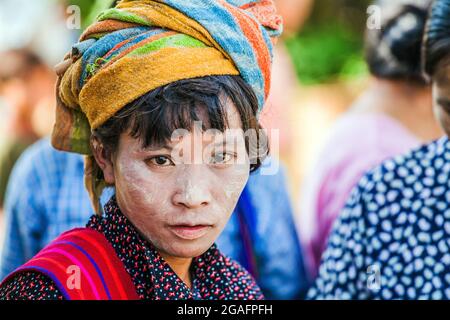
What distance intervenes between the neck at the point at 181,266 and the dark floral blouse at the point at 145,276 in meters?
0.02

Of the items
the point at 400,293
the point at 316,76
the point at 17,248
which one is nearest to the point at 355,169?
the point at 400,293

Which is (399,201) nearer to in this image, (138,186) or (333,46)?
(138,186)

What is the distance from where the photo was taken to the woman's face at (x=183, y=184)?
6.84 ft

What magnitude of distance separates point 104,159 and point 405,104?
2.28 meters

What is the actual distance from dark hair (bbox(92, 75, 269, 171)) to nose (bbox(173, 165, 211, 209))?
0.37 ft

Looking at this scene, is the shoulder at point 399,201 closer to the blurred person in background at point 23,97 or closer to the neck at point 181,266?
the neck at point 181,266

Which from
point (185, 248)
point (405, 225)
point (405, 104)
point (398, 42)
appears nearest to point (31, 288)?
point (185, 248)

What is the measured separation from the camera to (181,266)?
91.4 inches

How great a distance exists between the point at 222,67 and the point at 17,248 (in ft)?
5.83

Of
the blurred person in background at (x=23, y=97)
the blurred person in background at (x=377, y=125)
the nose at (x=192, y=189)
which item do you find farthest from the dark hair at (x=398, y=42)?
the blurred person in background at (x=23, y=97)

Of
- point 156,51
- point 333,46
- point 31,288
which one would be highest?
point 156,51

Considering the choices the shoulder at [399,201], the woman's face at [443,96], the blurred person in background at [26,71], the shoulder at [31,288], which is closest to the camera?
the shoulder at [31,288]

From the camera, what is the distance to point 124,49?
6.89 feet
